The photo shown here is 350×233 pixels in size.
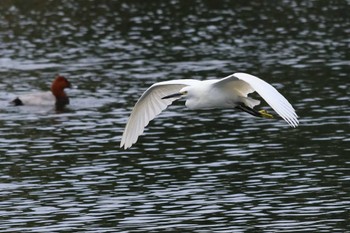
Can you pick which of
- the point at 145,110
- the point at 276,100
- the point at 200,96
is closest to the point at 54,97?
the point at 145,110

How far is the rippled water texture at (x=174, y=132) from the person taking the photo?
17.1 metres

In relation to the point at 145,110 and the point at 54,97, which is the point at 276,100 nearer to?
the point at 145,110

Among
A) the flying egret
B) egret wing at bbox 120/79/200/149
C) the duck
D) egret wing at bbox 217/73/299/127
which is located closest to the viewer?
egret wing at bbox 217/73/299/127

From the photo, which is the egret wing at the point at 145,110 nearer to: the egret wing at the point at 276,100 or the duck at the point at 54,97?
the egret wing at the point at 276,100

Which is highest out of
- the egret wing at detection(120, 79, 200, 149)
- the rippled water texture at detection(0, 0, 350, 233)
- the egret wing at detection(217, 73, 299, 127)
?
the egret wing at detection(217, 73, 299, 127)

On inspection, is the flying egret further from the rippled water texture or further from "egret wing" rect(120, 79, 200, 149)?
the rippled water texture

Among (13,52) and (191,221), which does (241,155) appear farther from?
(13,52)

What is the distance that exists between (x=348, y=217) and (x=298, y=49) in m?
18.8

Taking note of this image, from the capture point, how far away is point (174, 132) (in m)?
23.7

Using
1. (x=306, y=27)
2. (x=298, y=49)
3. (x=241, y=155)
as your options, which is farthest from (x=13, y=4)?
(x=241, y=155)

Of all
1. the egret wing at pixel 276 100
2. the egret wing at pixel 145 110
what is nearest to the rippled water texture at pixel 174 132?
the egret wing at pixel 145 110

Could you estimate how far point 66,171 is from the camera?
20.3 m

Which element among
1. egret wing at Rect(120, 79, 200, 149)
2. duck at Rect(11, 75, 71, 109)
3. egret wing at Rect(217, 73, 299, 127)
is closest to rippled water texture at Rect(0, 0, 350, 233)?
duck at Rect(11, 75, 71, 109)

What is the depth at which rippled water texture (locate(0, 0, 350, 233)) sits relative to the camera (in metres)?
17.1
